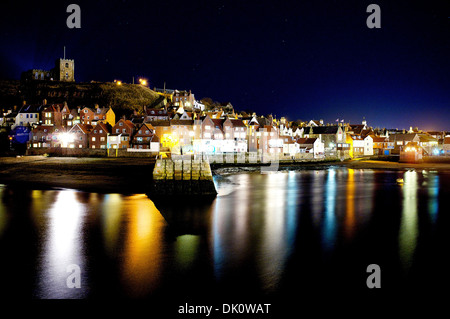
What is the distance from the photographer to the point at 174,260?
10.8 meters

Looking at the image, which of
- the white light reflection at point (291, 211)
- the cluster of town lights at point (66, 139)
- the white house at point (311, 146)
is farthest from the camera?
the white house at point (311, 146)

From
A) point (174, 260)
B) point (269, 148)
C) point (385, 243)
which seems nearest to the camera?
point (174, 260)

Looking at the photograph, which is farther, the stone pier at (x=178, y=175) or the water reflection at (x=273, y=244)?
the stone pier at (x=178, y=175)

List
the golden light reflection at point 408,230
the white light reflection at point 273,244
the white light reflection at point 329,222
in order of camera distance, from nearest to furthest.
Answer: the white light reflection at point 273,244
the golden light reflection at point 408,230
the white light reflection at point 329,222

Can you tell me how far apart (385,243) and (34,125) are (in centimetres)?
8046

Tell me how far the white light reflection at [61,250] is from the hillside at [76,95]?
8651 cm

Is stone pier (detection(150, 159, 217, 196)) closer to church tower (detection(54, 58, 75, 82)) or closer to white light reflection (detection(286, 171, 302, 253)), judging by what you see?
white light reflection (detection(286, 171, 302, 253))

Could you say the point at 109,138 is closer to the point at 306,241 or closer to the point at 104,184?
the point at 104,184

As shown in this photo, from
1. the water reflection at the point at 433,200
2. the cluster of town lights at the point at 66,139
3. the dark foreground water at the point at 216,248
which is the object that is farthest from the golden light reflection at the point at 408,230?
the cluster of town lights at the point at 66,139

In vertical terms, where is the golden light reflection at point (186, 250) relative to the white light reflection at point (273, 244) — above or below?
above

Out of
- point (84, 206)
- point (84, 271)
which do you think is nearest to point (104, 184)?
point (84, 206)

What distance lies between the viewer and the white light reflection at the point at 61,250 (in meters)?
8.67

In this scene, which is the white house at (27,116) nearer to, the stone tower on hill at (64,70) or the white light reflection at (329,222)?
the stone tower on hill at (64,70)

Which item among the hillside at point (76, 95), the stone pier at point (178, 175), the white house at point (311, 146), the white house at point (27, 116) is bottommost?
the stone pier at point (178, 175)
